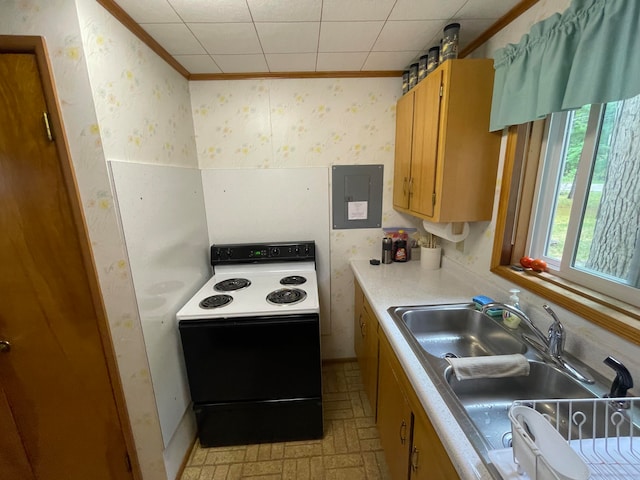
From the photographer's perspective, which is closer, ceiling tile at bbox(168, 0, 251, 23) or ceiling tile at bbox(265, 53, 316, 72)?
ceiling tile at bbox(168, 0, 251, 23)

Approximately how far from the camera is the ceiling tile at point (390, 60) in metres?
1.71

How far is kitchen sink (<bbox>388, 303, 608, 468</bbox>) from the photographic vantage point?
87 centimetres

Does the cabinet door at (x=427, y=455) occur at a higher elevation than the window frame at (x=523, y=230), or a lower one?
lower

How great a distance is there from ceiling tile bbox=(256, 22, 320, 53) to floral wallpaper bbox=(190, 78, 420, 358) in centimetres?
40

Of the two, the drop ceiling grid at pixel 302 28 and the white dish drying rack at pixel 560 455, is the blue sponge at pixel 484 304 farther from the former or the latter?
the drop ceiling grid at pixel 302 28

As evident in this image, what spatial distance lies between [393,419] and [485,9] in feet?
6.59

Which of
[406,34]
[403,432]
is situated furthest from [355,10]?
[403,432]

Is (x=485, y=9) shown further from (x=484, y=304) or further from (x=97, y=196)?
(x=97, y=196)

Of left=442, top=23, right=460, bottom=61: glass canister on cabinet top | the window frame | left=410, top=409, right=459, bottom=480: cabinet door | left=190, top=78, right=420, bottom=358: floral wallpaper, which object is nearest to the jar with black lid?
left=442, top=23, right=460, bottom=61: glass canister on cabinet top

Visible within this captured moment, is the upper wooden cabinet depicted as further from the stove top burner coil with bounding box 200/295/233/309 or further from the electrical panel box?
the stove top burner coil with bounding box 200/295/233/309

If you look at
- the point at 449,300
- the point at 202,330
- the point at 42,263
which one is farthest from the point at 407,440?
the point at 42,263

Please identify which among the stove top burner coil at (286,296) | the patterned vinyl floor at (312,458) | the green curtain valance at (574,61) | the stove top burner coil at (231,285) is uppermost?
the green curtain valance at (574,61)

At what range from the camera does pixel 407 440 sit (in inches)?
42.4

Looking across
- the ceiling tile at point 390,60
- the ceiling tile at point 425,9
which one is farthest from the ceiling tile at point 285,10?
the ceiling tile at point 390,60
